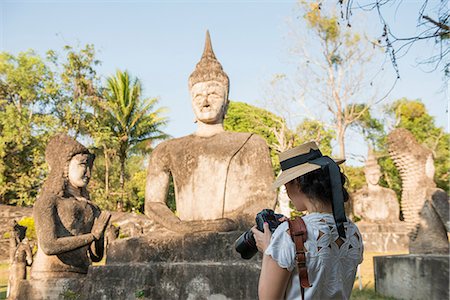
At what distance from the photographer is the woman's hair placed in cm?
209

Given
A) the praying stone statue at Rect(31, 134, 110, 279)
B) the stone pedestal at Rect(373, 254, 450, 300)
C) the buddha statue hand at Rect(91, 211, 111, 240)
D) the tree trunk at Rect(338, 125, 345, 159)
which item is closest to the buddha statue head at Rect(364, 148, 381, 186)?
the tree trunk at Rect(338, 125, 345, 159)

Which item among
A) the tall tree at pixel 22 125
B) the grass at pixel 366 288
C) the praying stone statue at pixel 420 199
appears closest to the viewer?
the praying stone statue at pixel 420 199

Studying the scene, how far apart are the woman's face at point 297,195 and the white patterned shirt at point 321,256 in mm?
113

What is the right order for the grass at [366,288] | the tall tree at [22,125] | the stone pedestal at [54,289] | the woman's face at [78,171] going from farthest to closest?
the tall tree at [22,125], the grass at [366,288], the woman's face at [78,171], the stone pedestal at [54,289]

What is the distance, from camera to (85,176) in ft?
19.4

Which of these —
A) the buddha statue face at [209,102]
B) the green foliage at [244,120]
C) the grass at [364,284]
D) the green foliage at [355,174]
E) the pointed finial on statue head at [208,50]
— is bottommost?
the grass at [364,284]

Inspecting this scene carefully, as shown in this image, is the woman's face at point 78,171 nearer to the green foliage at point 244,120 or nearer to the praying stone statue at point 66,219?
the praying stone statue at point 66,219

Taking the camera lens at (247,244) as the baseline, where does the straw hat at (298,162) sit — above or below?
above

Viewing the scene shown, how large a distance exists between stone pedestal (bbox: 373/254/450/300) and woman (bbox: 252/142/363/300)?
19.9ft

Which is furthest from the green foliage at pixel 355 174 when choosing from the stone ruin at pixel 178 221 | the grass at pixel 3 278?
the stone ruin at pixel 178 221

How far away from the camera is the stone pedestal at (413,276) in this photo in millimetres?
7391

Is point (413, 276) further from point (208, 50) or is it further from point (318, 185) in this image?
point (318, 185)

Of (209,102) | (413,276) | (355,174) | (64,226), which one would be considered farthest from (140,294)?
(355,174)

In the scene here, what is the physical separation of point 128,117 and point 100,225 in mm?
23476
